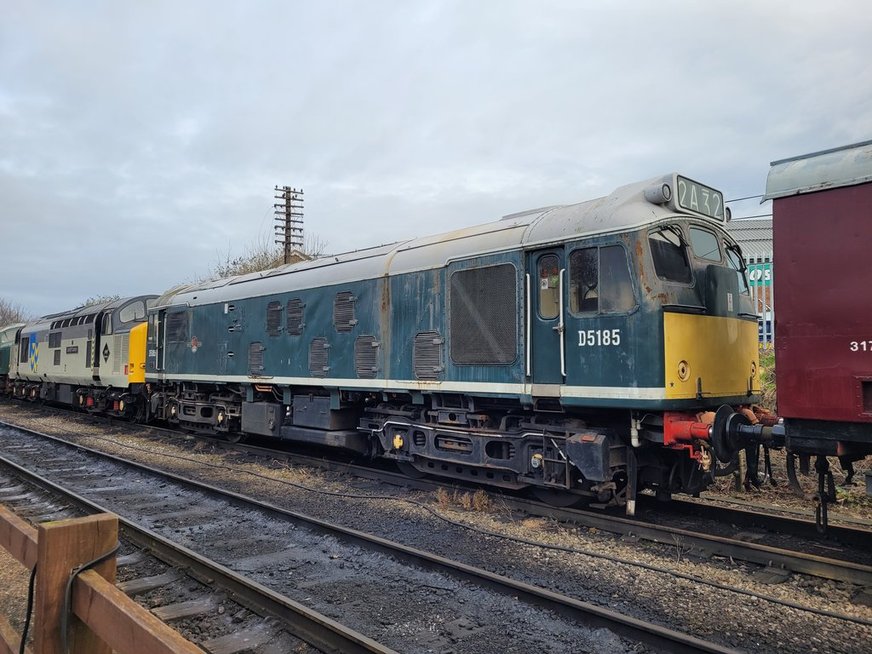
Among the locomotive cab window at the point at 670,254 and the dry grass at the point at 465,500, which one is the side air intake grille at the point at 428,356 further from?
the locomotive cab window at the point at 670,254

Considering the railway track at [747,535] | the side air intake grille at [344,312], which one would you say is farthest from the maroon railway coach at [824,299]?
the side air intake grille at [344,312]

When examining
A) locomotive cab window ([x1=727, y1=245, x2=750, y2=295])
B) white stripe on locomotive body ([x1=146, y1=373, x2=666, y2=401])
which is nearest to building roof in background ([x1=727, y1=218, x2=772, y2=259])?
locomotive cab window ([x1=727, y1=245, x2=750, y2=295])

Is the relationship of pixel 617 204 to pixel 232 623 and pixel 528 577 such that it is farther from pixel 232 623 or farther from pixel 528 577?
pixel 232 623

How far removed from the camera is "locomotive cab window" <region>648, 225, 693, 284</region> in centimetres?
697

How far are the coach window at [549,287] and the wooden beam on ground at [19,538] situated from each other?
18.9 feet

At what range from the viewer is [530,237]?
7848 millimetres

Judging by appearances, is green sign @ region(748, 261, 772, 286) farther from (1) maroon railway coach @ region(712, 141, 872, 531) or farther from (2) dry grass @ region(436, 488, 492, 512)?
(1) maroon railway coach @ region(712, 141, 872, 531)

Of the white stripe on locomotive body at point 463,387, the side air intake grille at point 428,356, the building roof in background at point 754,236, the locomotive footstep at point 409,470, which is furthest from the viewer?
the building roof in background at point 754,236

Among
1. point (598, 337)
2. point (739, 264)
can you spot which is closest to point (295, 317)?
point (598, 337)

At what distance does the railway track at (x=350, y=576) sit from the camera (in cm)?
458

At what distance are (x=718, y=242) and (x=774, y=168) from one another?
2486mm

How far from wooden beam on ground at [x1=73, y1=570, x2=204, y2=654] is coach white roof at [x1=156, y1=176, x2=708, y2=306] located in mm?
6023

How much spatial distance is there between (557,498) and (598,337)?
87.4 inches

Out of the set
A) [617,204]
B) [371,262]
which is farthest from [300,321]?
[617,204]
